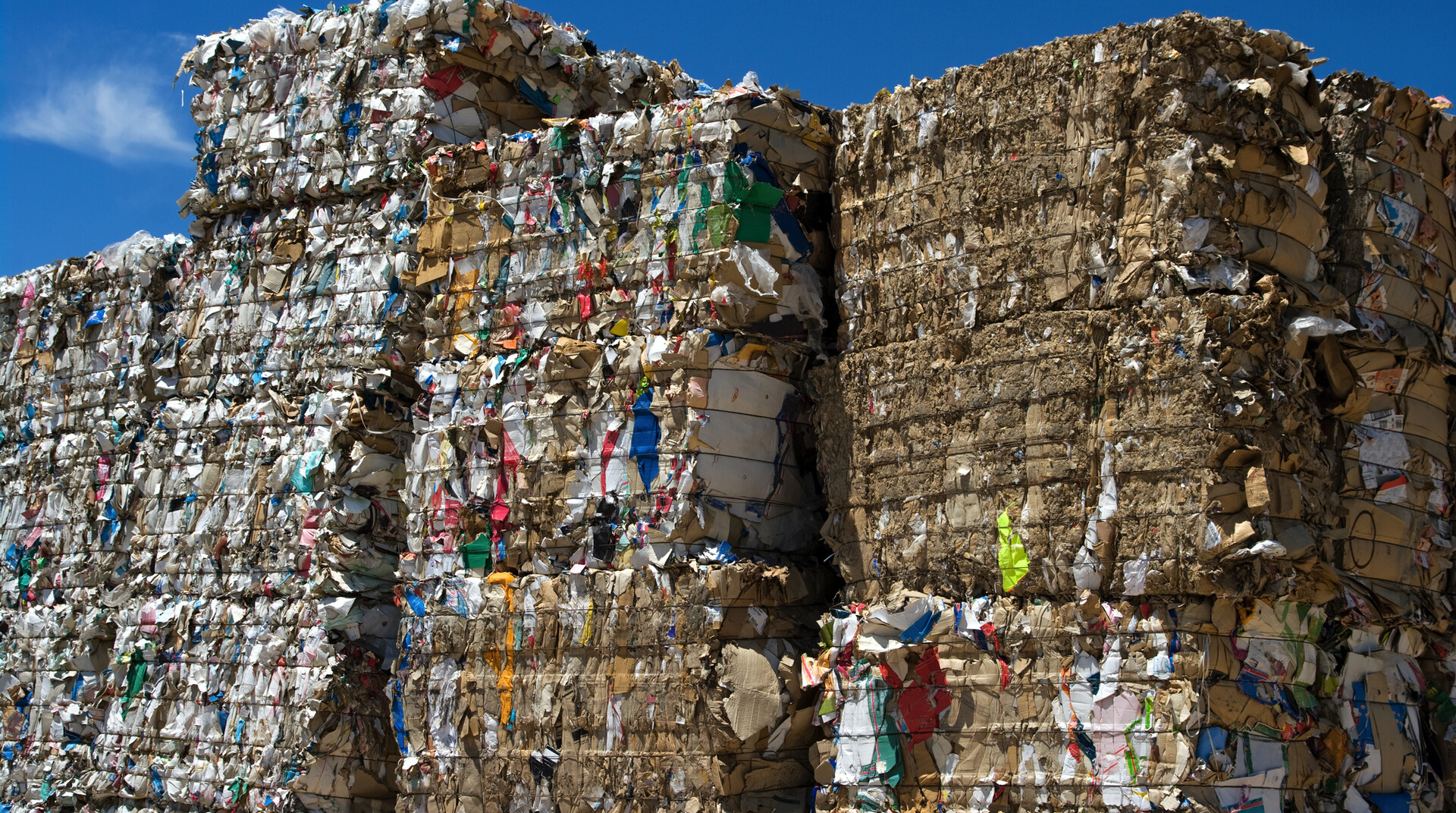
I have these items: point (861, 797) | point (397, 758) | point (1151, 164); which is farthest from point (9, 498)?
point (1151, 164)

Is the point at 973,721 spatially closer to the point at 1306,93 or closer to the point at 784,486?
the point at 784,486

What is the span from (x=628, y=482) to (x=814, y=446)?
2.03 feet

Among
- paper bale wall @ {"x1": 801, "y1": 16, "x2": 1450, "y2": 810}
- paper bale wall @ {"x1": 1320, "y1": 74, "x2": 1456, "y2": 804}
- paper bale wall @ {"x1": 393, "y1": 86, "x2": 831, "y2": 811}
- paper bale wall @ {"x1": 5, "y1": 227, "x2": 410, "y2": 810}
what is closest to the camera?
paper bale wall @ {"x1": 801, "y1": 16, "x2": 1450, "y2": 810}

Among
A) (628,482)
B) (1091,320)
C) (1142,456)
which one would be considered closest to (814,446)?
(628,482)

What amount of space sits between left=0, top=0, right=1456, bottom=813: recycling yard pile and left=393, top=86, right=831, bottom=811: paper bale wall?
1 centimetres

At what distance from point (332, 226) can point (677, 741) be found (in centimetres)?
268

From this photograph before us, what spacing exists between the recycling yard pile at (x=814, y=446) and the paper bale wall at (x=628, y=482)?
13 millimetres

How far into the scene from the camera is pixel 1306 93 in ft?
12.5

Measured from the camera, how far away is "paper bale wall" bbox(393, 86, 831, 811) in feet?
13.4

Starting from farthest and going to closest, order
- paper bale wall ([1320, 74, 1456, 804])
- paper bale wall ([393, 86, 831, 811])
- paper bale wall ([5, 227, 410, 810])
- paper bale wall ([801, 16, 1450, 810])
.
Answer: paper bale wall ([5, 227, 410, 810]) → paper bale wall ([393, 86, 831, 811]) → paper bale wall ([1320, 74, 1456, 804]) → paper bale wall ([801, 16, 1450, 810])

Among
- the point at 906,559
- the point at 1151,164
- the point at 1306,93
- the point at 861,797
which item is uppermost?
the point at 1306,93

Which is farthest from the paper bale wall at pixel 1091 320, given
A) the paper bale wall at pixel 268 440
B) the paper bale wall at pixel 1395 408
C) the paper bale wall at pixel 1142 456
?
the paper bale wall at pixel 268 440

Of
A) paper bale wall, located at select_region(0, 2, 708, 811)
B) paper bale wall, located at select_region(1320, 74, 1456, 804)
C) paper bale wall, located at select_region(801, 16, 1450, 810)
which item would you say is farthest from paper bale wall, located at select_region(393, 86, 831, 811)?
paper bale wall, located at select_region(1320, 74, 1456, 804)

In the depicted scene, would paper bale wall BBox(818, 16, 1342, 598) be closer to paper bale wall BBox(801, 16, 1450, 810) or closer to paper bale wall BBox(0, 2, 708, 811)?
paper bale wall BBox(801, 16, 1450, 810)
